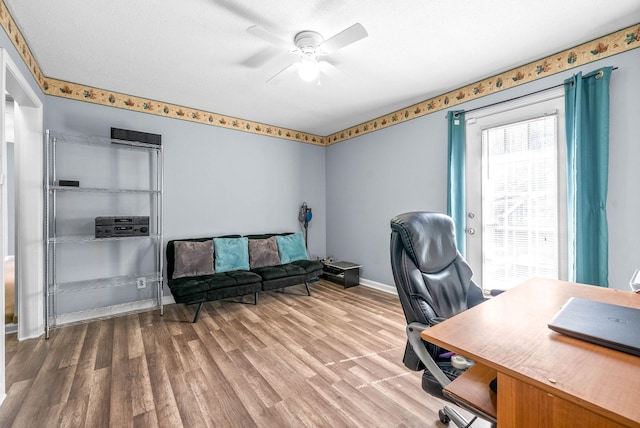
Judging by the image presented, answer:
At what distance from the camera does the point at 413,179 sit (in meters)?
3.63

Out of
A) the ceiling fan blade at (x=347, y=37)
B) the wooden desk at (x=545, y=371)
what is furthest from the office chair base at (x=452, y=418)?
the ceiling fan blade at (x=347, y=37)

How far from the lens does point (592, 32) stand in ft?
6.97

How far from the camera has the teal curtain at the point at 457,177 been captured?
3.00 meters

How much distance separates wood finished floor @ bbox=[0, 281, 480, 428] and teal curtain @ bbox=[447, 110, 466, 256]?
1.22 metres

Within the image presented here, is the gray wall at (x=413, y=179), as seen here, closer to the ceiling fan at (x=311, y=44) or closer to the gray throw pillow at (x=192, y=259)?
the ceiling fan at (x=311, y=44)

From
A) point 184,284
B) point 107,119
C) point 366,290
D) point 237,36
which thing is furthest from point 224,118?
point 366,290

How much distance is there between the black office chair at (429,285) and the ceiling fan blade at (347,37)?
A: 1.22 meters

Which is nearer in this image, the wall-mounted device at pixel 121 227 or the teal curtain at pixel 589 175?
the teal curtain at pixel 589 175

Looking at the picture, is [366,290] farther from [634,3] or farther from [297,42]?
[634,3]

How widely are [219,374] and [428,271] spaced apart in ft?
5.53

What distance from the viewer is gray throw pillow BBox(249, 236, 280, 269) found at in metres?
3.81

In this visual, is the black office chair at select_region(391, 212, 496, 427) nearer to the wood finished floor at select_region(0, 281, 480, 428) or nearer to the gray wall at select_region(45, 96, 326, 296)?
the wood finished floor at select_region(0, 281, 480, 428)

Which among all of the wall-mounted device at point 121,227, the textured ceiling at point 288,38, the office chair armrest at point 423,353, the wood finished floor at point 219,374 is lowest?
the wood finished floor at point 219,374

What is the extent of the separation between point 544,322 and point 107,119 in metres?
4.20
